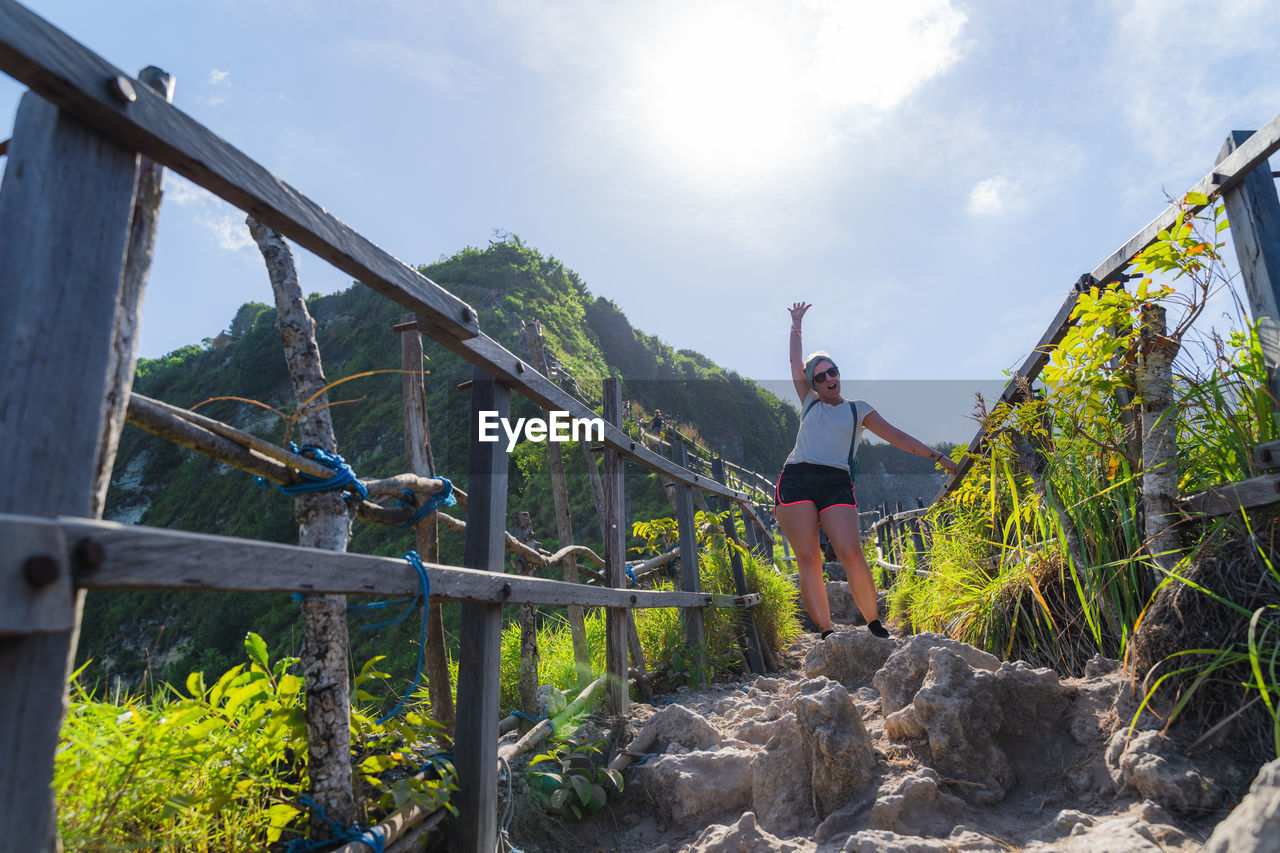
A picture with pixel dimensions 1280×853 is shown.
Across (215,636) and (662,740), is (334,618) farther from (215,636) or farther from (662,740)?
(215,636)

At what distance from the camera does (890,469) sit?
5031 centimetres

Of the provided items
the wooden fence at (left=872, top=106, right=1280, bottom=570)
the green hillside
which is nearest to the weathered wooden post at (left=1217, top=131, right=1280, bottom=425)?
the wooden fence at (left=872, top=106, right=1280, bottom=570)

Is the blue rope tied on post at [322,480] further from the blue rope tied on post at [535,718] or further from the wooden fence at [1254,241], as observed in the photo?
the wooden fence at [1254,241]

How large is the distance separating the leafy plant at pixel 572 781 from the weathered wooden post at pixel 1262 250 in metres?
2.50

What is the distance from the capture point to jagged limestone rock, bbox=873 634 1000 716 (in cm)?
279

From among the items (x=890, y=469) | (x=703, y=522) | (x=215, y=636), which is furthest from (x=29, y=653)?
(x=890, y=469)

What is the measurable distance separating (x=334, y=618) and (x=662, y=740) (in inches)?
70.8

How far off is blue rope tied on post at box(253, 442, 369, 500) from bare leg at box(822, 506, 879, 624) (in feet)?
9.11

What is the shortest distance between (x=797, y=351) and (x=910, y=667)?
2.18 m

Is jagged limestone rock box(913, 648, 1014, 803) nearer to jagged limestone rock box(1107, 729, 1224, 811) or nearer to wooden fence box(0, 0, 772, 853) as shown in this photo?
jagged limestone rock box(1107, 729, 1224, 811)

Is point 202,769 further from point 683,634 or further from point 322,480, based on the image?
point 683,634

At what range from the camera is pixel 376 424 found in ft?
88.3

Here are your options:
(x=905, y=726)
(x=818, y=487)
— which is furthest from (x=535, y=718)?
(x=818, y=487)

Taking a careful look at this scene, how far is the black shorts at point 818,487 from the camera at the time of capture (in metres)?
4.09
